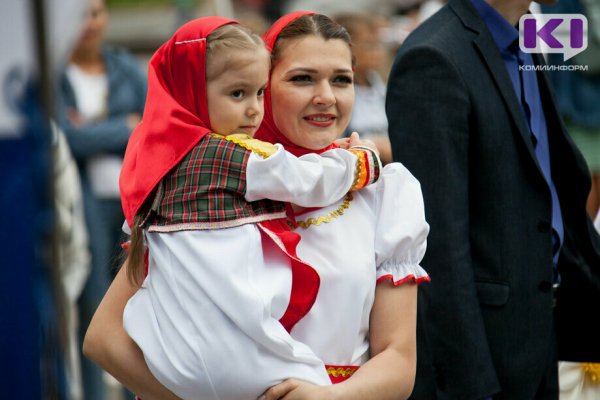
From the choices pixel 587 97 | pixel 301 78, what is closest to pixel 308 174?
pixel 301 78

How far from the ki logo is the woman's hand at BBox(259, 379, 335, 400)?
1.65 metres

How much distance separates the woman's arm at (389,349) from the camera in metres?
2.54

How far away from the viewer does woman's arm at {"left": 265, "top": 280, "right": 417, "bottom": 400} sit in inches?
100

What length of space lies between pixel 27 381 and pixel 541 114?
1.93 metres

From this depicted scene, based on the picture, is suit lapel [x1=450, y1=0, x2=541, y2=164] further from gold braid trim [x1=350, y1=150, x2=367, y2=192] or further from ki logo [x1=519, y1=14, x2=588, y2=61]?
gold braid trim [x1=350, y1=150, x2=367, y2=192]

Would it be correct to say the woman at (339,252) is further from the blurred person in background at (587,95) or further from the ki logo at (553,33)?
the blurred person in background at (587,95)

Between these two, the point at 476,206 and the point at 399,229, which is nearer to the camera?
the point at 399,229

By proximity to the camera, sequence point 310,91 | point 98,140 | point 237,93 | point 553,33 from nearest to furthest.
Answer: point 237,93, point 310,91, point 553,33, point 98,140

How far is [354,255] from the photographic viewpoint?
264 centimetres

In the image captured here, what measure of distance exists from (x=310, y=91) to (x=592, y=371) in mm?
1921

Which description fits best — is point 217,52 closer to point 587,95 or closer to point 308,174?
point 308,174

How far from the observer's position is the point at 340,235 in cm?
266

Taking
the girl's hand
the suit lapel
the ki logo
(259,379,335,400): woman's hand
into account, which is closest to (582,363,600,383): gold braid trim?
the suit lapel

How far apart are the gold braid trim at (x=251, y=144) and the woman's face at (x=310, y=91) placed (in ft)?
0.72
